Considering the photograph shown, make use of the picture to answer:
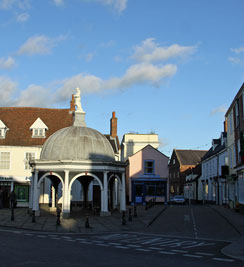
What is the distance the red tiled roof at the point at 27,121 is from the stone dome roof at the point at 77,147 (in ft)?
42.2

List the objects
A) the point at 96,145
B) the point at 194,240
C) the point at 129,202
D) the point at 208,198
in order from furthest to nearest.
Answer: the point at 208,198 → the point at 129,202 → the point at 96,145 → the point at 194,240

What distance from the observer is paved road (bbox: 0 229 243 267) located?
35.4ft

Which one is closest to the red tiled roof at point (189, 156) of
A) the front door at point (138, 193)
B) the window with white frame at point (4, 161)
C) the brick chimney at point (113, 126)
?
the front door at point (138, 193)

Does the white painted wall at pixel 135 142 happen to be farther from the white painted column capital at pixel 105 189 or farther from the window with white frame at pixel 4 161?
the white painted column capital at pixel 105 189

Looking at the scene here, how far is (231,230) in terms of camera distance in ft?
71.1

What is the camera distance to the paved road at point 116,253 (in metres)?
10.8

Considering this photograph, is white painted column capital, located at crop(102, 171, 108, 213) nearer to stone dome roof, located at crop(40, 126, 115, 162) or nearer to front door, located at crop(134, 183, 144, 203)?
stone dome roof, located at crop(40, 126, 115, 162)

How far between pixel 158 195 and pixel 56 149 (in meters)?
24.8

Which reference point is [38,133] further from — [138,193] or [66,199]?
[66,199]

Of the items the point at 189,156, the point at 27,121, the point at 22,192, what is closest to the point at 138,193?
the point at 22,192

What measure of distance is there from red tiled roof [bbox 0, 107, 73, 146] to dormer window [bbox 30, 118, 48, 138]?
544 mm

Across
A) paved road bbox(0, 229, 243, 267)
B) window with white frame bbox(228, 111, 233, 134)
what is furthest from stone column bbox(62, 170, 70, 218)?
window with white frame bbox(228, 111, 233, 134)

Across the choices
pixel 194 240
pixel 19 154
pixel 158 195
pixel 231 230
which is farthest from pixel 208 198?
pixel 194 240

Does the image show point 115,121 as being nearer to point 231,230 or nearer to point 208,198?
point 208,198
